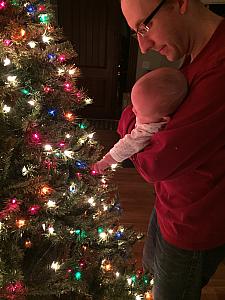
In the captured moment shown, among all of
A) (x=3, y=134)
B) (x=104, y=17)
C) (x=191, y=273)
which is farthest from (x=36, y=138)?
(x=104, y=17)

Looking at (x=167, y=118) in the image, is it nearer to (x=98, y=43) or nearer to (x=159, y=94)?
(x=159, y=94)

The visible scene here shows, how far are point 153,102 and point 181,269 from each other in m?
0.52

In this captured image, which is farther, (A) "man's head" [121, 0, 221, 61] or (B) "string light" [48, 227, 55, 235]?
(B) "string light" [48, 227, 55, 235]

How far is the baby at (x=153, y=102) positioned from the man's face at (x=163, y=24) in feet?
0.23

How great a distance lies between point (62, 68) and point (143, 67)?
3.26 meters

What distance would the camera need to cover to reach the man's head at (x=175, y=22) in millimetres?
751

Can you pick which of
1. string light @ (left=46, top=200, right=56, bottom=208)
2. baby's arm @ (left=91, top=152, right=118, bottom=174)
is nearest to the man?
baby's arm @ (left=91, top=152, right=118, bottom=174)

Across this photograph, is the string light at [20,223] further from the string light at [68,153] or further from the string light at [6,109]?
the string light at [6,109]

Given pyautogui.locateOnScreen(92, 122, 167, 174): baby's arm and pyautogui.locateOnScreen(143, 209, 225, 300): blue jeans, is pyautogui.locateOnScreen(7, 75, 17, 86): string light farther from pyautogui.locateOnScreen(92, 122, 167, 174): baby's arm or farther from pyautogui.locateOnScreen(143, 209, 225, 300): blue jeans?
pyautogui.locateOnScreen(143, 209, 225, 300): blue jeans

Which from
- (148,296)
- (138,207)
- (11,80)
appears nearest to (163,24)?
(11,80)

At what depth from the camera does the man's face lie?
75cm

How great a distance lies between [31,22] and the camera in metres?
1.23

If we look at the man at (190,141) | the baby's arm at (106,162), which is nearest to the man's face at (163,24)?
the man at (190,141)

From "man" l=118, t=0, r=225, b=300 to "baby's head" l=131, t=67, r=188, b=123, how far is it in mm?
26
